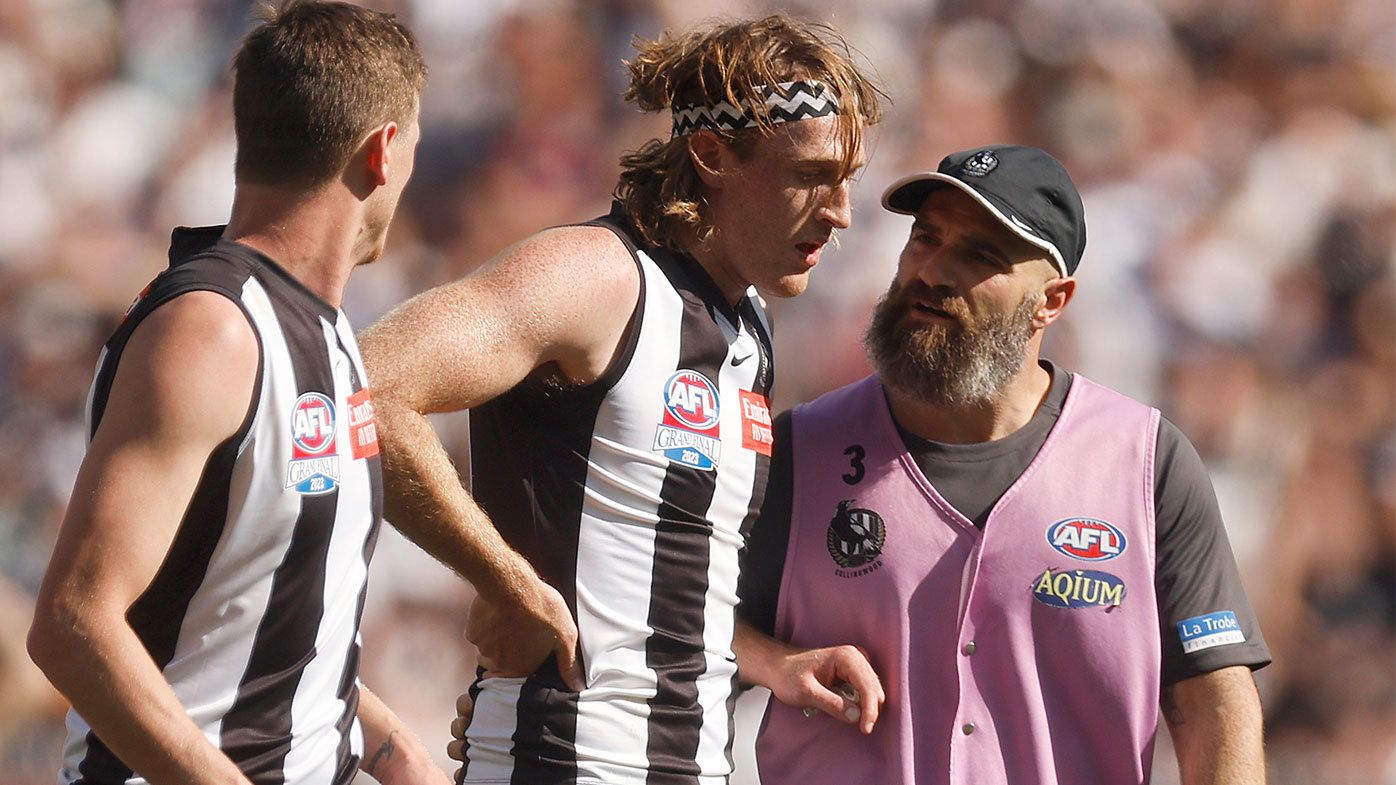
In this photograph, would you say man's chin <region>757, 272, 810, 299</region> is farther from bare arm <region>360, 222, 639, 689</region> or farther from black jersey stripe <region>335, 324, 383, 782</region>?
black jersey stripe <region>335, 324, 383, 782</region>

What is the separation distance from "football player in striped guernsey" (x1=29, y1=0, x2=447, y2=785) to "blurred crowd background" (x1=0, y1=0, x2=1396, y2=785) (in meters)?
3.60

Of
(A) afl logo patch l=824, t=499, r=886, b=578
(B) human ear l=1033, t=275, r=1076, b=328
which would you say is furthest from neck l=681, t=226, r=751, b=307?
(B) human ear l=1033, t=275, r=1076, b=328

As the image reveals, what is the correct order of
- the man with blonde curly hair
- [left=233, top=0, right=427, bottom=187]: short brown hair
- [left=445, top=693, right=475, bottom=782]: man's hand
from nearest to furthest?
[left=233, top=0, right=427, bottom=187]: short brown hair → the man with blonde curly hair → [left=445, top=693, right=475, bottom=782]: man's hand

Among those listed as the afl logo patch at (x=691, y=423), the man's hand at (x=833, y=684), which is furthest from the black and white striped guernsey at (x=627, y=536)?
the man's hand at (x=833, y=684)

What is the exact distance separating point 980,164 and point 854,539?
81 cm

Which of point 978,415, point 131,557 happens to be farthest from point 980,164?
point 131,557

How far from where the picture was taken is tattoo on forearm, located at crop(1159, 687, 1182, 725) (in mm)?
2865

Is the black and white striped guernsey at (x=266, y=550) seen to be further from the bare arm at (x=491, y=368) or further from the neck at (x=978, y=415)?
the neck at (x=978, y=415)

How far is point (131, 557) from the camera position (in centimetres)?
164

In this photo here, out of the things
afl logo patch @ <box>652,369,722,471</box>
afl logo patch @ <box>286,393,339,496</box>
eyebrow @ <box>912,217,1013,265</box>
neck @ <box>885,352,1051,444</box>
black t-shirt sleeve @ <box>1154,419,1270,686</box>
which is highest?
eyebrow @ <box>912,217,1013,265</box>

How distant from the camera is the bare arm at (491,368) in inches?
90.9

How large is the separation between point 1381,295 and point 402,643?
4231 mm

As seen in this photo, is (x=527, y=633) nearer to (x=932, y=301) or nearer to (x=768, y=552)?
(x=768, y=552)

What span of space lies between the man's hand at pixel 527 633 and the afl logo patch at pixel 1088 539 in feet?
3.21
